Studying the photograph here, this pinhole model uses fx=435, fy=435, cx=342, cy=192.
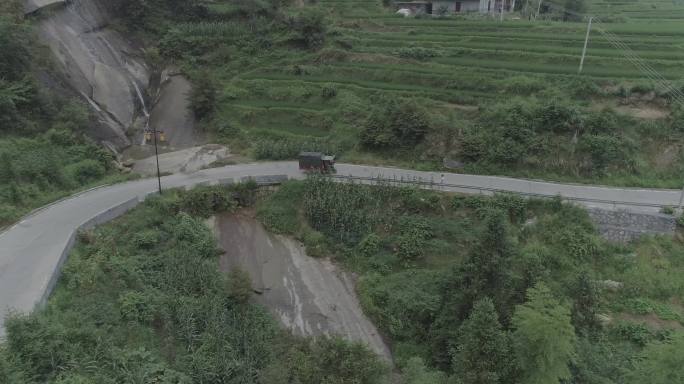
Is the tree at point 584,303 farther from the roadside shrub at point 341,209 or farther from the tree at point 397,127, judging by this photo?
the tree at point 397,127

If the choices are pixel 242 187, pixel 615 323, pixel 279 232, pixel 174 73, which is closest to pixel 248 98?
pixel 174 73

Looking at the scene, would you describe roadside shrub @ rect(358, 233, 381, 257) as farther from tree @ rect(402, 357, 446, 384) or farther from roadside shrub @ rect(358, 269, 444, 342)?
tree @ rect(402, 357, 446, 384)

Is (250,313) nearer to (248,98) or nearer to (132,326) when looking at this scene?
(132,326)

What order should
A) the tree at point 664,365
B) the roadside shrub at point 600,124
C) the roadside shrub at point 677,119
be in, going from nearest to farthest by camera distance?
the tree at point 664,365 < the roadside shrub at point 600,124 < the roadside shrub at point 677,119

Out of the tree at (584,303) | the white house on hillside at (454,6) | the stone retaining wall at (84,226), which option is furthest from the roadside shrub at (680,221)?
the white house on hillside at (454,6)

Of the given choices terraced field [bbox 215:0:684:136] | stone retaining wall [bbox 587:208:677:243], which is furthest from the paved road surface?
terraced field [bbox 215:0:684:136]

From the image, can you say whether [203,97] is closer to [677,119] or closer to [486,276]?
[486,276]
